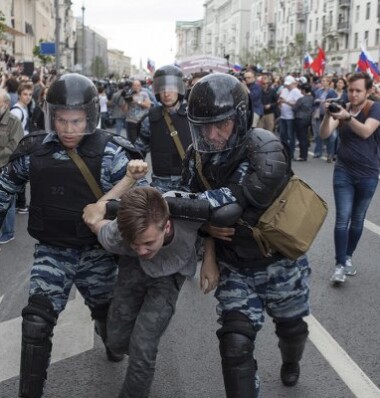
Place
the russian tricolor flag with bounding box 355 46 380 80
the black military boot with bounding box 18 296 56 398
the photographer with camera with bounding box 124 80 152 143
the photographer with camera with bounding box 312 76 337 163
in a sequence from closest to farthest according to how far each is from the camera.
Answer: the black military boot with bounding box 18 296 56 398 < the photographer with camera with bounding box 124 80 152 143 < the russian tricolor flag with bounding box 355 46 380 80 < the photographer with camera with bounding box 312 76 337 163

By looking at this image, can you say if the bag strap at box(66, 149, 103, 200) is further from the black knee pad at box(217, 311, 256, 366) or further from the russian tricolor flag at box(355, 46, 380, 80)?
the russian tricolor flag at box(355, 46, 380, 80)

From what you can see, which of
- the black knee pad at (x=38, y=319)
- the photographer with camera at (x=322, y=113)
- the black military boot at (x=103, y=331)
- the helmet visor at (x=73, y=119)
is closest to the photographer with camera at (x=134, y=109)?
the photographer with camera at (x=322, y=113)

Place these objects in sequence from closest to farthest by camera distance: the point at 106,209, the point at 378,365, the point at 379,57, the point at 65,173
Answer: the point at 106,209, the point at 65,173, the point at 378,365, the point at 379,57

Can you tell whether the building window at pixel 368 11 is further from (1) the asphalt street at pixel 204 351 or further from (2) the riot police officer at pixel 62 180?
(2) the riot police officer at pixel 62 180

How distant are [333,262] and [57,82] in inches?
145

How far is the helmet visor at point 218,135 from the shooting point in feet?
9.39

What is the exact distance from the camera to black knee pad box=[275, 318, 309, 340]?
10.5 feet

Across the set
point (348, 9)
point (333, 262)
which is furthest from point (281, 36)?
point (333, 262)

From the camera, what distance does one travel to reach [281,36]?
91438 millimetres

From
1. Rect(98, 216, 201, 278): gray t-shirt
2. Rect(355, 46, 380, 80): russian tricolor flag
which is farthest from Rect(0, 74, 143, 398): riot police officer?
Rect(355, 46, 380, 80): russian tricolor flag

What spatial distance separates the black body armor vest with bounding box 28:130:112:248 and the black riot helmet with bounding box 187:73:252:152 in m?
0.61

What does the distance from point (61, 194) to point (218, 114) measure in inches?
35.8

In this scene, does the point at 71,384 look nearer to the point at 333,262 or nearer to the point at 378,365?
the point at 378,365

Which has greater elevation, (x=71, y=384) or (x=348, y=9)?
(x=348, y=9)
